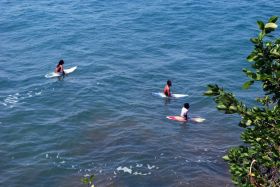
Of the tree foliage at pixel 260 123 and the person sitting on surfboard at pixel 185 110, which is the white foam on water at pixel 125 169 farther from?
the tree foliage at pixel 260 123

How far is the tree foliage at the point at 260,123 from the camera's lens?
6406 millimetres

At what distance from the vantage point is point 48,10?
46.5m

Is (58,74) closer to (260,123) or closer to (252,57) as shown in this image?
(260,123)

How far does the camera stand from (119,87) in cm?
2845

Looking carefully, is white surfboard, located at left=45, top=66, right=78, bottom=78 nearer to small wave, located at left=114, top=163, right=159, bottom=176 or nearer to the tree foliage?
small wave, located at left=114, top=163, right=159, bottom=176

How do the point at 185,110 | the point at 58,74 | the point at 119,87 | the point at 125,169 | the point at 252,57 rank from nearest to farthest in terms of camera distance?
the point at 252,57 → the point at 125,169 → the point at 185,110 → the point at 119,87 → the point at 58,74

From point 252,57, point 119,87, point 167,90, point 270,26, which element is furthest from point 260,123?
point 119,87

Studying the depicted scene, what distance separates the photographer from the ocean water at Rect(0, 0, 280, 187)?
62.6 feet

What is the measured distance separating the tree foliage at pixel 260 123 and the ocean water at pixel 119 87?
1074cm

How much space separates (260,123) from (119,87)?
71.7 ft

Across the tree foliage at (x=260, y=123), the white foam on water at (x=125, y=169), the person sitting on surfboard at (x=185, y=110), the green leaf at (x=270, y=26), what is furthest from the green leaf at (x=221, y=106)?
the person sitting on surfboard at (x=185, y=110)

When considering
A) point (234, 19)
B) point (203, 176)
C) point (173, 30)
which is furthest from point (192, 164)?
point (234, 19)

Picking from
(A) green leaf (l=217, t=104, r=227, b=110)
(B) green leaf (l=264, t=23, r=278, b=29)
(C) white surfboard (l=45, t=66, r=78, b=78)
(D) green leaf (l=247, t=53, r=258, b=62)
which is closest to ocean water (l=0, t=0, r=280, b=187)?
(C) white surfboard (l=45, t=66, r=78, b=78)

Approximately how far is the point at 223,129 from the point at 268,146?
1620 centimetres
